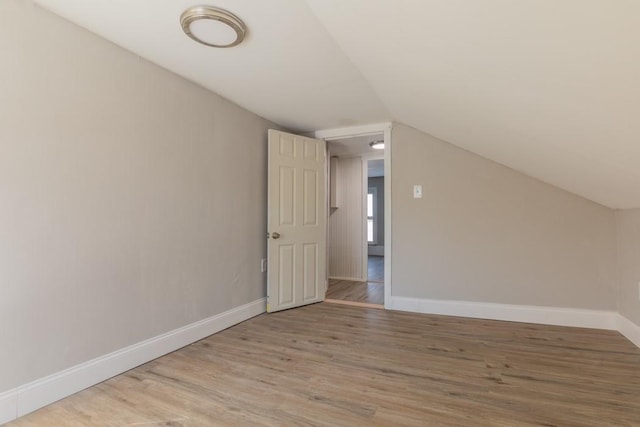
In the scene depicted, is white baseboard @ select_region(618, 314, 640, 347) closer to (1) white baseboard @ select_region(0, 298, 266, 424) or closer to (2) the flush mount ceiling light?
(1) white baseboard @ select_region(0, 298, 266, 424)

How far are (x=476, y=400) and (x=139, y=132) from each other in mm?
2640

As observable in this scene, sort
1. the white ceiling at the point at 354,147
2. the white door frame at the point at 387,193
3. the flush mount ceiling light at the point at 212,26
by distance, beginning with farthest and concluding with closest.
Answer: the white ceiling at the point at 354,147
the white door frame at the point at 387,193
the flush mount ceiling light at the point at 212,26

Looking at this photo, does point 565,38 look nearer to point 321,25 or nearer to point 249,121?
point 321,25

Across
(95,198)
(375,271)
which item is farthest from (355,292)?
(95,198)

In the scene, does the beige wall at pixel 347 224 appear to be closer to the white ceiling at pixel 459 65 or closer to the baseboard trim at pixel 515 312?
the baseboard trim at pixel 515 312

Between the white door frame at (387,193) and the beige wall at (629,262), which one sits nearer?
the beige wall at (629,262)

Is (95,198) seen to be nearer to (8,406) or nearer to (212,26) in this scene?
(8,406)

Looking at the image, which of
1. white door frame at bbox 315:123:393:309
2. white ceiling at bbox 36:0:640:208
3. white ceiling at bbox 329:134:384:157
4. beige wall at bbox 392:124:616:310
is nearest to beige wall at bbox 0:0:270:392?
white ceiling at bbox 36:0:640:208

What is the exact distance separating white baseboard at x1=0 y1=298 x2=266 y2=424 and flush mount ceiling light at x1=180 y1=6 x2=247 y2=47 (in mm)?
2015

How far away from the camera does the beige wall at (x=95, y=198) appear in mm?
1629

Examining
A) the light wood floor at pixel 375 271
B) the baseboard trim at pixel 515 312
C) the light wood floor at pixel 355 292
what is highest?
the baseboard trim at pixel 515 312

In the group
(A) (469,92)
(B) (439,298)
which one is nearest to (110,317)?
(A) (469,92)

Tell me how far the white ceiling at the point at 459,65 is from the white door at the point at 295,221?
714 millimetres

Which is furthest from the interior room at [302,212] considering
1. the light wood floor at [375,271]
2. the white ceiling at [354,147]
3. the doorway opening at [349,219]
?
the light wood floor at [375,271]
